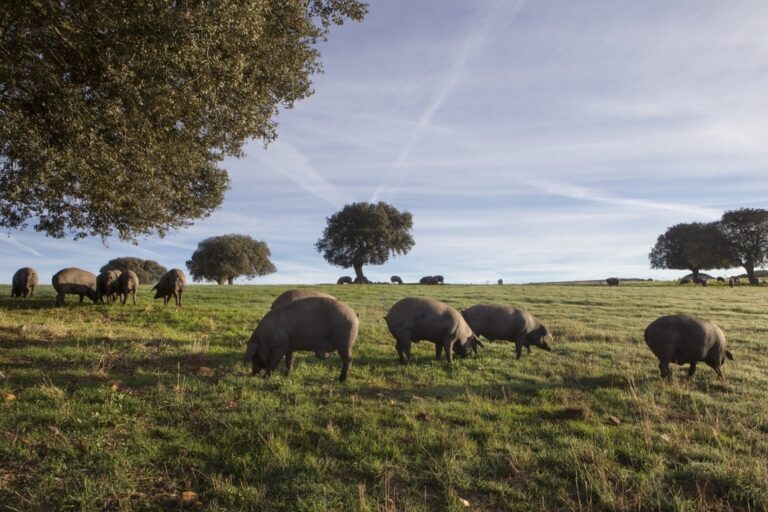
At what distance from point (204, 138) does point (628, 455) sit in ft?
50.7

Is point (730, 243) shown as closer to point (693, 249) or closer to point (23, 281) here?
point (693, 249)

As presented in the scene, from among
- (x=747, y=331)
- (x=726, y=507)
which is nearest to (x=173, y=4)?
(x=726, y=507)

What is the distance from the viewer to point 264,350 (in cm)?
1127

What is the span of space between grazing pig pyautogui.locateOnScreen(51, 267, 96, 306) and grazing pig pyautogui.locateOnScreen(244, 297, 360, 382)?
1725 cm

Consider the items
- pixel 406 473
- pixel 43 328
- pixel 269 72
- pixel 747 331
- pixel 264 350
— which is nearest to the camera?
pixel 406 473

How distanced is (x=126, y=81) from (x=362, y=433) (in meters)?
9.90

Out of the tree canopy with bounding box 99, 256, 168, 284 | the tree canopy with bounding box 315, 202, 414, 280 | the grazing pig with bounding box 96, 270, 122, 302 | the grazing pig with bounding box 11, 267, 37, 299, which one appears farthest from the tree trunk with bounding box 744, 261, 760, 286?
the tree canopy with bounding box 99, 256, 168, 284

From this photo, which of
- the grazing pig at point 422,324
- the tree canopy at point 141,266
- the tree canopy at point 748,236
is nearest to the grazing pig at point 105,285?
the grazing pig at point 422,324

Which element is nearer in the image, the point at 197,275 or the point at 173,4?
the point at 173,4

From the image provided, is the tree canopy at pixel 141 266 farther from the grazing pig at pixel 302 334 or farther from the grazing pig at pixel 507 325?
the grazing pig at pixel 302 334

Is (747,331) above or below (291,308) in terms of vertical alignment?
below

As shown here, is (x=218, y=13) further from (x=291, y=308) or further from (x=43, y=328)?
(x=43, y=328)

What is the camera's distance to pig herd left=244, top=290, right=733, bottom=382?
11.3 meters

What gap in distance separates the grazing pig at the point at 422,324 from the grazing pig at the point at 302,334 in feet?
9.00
